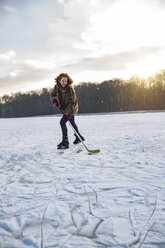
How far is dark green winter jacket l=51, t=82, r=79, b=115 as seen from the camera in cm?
492

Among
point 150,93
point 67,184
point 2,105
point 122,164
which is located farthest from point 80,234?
point 2,105

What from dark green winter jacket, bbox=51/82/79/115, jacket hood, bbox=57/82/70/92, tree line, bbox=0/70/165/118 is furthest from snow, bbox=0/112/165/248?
tree line, bbox=0/70/165/118

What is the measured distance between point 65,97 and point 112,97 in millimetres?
56524

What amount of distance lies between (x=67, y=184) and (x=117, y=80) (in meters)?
61.9

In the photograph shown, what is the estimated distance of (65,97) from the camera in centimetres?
502

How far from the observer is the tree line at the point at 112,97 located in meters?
53.9

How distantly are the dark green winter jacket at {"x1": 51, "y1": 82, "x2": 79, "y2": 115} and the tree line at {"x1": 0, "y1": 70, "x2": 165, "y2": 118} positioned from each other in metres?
50.8

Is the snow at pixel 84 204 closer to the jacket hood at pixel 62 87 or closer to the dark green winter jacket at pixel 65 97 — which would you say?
the dark green winter jacket at pixel 65 97

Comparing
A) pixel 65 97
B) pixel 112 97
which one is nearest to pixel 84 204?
pixel 65 97

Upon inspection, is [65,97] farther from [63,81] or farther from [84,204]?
[84,204]

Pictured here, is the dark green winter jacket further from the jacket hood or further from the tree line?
the tree line

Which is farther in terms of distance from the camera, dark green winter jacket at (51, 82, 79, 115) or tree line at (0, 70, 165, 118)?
tree line at (0, 70, 165, 118)

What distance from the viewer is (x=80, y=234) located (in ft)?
4.69

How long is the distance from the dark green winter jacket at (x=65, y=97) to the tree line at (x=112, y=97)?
5078cm
